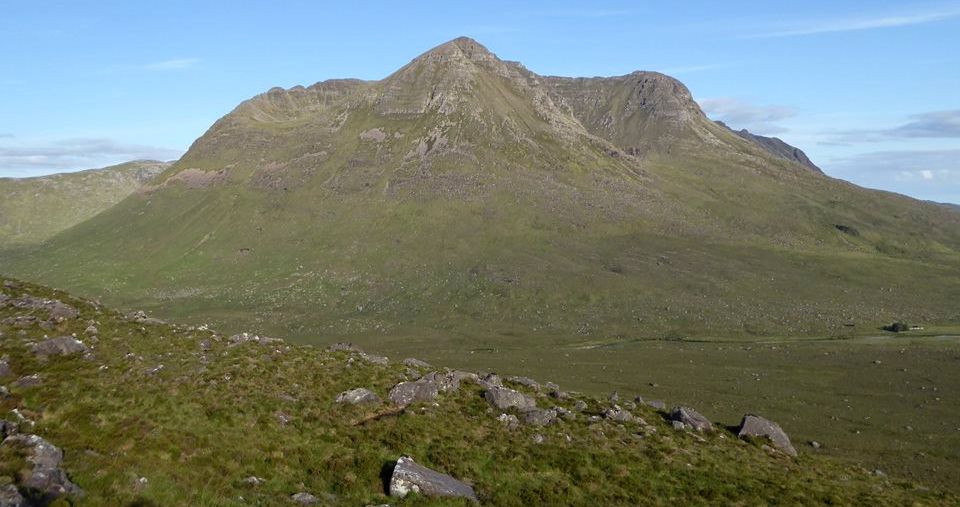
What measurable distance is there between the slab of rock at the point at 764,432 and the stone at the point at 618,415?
7822 millimetres

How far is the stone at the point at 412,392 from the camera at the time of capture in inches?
1526

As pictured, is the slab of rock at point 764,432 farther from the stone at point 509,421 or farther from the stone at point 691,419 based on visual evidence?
the stone at point 509,421

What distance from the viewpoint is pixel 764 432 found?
151ft

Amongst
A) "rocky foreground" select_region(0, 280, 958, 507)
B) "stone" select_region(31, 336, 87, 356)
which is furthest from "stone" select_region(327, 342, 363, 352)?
"stone" select_region(31, 336, 87, 356)

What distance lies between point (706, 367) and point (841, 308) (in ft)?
A: 233

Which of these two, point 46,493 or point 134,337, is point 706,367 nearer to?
point 134,337

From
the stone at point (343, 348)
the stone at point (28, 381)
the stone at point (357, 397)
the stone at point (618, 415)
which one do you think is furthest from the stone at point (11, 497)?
the stone at point (343, 348)

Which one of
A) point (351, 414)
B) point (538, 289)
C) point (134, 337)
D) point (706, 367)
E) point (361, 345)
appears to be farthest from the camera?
point (538, 289)

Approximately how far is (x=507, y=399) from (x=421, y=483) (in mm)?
15760

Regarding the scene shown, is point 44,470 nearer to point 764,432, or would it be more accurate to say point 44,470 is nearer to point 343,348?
point 343,348

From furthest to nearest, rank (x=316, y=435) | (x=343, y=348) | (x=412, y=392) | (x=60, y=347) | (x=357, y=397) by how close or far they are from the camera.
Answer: (x=343, y=348)
(x=412, y=392)
(x=357, y=397)
(x=60, y=347)
(x=316, y=435)

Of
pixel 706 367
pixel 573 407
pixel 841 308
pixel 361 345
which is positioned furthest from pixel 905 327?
pixel 573 407

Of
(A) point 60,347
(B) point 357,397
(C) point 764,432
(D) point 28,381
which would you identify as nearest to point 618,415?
(C) point 764,432

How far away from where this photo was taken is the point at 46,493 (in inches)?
771
